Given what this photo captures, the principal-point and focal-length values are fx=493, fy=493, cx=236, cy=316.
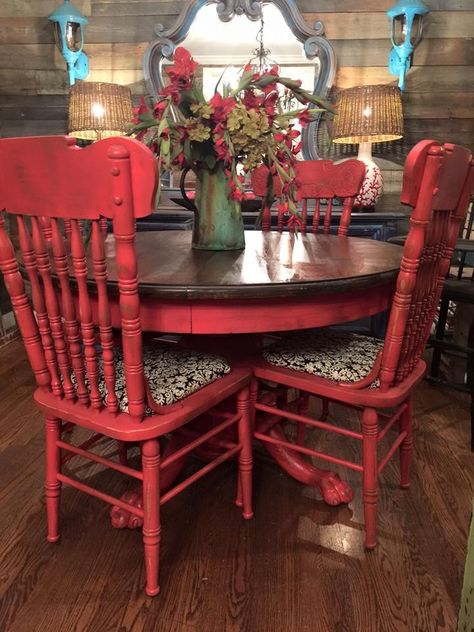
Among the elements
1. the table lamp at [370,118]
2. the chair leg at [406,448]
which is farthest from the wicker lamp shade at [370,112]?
the chair leg at [406,448]

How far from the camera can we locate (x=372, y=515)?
136 cm

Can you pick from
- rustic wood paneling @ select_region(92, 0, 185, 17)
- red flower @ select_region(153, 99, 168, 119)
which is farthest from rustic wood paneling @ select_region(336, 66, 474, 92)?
red flower @ select_region(153, 99, 168, 119)

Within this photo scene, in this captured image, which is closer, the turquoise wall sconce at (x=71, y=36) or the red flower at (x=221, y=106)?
the red flower at (x=221, y=106)

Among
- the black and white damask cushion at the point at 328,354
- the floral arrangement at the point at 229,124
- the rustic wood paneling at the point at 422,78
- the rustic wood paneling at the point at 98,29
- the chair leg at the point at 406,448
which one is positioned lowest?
the chair leg at the point at 406,448

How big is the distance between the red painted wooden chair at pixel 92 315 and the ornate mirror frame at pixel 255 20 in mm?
2081

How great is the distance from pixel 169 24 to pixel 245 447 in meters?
2.59

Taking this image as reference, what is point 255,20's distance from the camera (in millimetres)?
2846

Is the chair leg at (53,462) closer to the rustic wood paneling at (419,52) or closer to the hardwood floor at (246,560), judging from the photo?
the hardwood floor at (246,560)

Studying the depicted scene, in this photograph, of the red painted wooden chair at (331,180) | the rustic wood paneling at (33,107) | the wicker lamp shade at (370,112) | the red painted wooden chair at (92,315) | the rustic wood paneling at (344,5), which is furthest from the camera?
the rustic wood paneling at (33,107)

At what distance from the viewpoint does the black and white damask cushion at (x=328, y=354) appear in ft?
4.49

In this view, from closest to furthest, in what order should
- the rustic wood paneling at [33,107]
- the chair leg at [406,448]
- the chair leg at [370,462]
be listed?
the chair leg at [370,462] < the chair leg at [406,448] < the rustic wood paneling at [33,107]

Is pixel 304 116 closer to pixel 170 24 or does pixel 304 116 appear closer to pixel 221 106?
pixel 221 106

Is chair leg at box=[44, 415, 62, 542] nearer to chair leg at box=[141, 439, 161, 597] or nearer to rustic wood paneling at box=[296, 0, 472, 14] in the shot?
chair leg at box=[141, 439, 161, 597]

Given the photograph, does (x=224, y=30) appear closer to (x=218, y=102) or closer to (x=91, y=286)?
(x=218, y=102)
